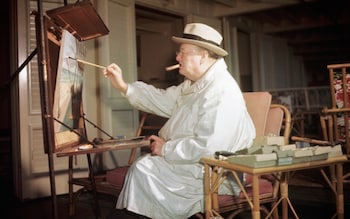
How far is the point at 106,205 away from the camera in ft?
9.05

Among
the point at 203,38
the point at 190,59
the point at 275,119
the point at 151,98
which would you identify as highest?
the point at 203,38

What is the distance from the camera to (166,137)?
1.98m

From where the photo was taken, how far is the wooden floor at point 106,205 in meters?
2.45

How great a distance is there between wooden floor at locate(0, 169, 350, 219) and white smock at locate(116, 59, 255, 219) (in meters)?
0.82

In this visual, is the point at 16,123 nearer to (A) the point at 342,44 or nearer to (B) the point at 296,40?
(B) the point at 296,40

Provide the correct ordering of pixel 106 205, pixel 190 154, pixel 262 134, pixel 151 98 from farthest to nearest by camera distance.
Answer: pixel 106 205 → pixel 151 98 → pixel 262 134 → pixel 190 154

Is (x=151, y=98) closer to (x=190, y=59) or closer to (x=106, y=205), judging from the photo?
(x=190, y=59)

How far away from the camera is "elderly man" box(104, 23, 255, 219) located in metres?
1.65

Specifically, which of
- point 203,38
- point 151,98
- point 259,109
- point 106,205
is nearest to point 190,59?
point 203,38

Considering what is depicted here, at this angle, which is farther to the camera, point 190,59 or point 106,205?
point 106,205

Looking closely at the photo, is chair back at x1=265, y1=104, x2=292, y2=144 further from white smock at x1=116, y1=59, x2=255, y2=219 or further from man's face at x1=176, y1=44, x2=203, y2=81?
man's face at x1=176, y1=44, x2=203, y2=81

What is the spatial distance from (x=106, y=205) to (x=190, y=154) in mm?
1378

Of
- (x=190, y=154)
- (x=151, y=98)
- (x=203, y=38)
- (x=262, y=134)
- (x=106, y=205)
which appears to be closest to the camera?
(x=190, y=154)

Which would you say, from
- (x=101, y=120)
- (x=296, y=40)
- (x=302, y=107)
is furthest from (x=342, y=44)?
(x=101, y=120)
